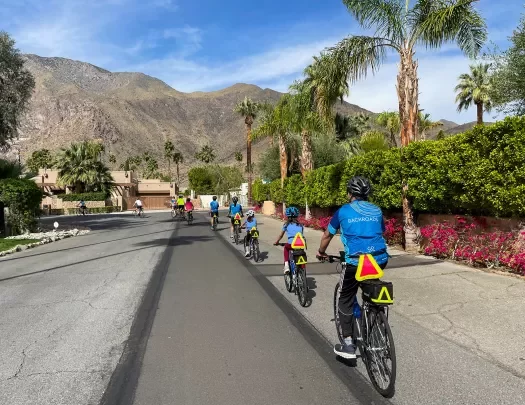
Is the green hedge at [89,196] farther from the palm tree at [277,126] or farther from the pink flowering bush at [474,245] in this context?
the pink flowering bush at [474,245]

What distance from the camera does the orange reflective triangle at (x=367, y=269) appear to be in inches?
164

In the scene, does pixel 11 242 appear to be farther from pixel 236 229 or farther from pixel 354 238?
pixel 354 238

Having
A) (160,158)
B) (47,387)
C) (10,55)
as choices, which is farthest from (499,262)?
(160,158)

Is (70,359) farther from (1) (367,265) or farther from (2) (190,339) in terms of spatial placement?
(1) (367,265)

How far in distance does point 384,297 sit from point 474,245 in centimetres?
723

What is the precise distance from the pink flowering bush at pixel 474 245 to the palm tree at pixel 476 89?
30756mm

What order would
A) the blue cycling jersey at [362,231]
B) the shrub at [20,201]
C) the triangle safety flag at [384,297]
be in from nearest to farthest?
the triangle safety flag at [384,297]
the blue cycling jersey at [362,231]
the shrub at [20,201]

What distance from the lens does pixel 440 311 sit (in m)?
6.66

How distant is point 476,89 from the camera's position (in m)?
38.7

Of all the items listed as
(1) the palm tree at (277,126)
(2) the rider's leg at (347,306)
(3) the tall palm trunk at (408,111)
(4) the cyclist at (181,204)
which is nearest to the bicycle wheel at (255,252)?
(3) the tall palm trunk at (408,111)

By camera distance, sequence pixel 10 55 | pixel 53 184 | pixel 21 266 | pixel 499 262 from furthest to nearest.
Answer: pixel 53 184, pixel 10 55, pixel 21 266, pixel 499 262

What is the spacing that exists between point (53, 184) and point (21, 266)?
212ft

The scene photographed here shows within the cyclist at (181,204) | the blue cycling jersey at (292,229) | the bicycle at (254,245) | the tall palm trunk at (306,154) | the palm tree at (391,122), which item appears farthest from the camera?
the palm tree at (391,122)

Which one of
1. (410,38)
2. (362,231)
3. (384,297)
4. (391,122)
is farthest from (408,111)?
(391,122)
